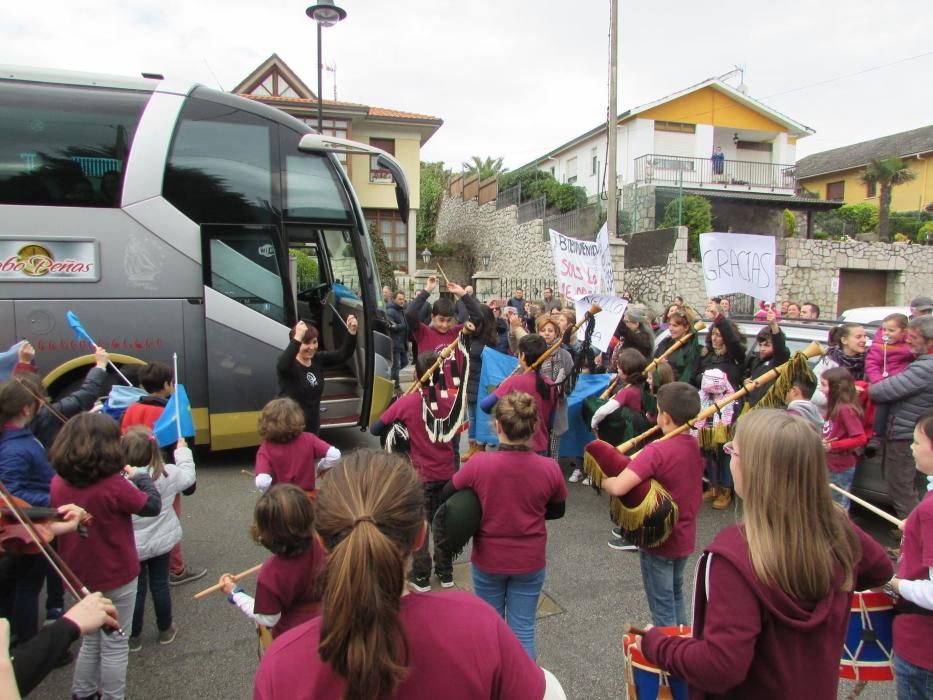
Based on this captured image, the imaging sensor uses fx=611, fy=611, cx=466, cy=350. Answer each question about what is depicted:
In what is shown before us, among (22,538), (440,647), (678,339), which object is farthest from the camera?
(678,339)

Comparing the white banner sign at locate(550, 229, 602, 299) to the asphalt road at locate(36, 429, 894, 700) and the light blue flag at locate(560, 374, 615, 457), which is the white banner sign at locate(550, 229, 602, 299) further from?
the asphalt road at locate(36, 429, 894, 700)

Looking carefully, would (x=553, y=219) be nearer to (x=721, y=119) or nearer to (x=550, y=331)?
(x=721, y=119)

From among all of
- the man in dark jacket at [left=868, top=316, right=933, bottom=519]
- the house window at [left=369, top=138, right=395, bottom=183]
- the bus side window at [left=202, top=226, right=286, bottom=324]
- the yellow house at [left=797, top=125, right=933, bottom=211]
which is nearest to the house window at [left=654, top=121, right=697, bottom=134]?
the yellow house at [left=797, top=125, right=933, bottom=211]

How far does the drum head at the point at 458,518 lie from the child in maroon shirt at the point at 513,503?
3 centimetres

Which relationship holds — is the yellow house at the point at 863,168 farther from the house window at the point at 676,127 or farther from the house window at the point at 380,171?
the house window at the point at 380,171

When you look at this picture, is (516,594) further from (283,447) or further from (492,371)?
(492,371)

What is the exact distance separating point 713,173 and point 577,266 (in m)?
20.9

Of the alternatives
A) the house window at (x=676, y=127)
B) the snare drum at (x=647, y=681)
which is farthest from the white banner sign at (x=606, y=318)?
the house window at (x=676, y=127)

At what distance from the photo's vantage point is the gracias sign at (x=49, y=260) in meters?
5.99

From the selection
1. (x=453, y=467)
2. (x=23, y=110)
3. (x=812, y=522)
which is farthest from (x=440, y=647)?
(x=23, y=110)

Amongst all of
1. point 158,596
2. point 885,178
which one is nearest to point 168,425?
point 158,596

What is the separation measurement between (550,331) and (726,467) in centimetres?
220

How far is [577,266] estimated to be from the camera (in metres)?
7.32

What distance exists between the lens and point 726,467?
5.93m
